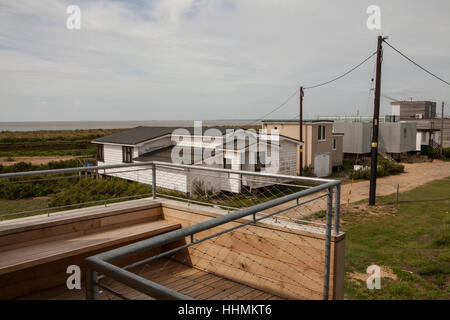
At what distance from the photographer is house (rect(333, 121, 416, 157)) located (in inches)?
1251

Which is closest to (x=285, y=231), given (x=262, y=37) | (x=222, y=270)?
(x=222, y=270)

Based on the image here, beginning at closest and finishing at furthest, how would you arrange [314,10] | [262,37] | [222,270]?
[222,270], [314,10], [262,37]

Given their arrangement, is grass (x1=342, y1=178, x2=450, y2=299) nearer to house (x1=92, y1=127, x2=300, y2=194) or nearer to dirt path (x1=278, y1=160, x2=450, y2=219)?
dirt path (x1=278, y1=160, x2=450, y2=219)

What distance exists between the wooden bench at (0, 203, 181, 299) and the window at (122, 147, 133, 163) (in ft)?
56.7

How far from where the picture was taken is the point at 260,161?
20016mm

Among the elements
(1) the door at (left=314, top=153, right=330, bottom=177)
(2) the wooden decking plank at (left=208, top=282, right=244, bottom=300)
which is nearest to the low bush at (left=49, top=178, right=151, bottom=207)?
(2) the wooden decking plank at (left=208, top=282, right=244, bottom=300)

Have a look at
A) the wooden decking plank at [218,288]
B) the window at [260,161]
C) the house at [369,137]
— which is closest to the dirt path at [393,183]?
the house at [369,137]

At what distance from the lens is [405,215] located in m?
12.8

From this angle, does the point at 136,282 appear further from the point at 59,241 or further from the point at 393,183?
the point at 393,183

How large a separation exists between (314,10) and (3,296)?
12053 mm

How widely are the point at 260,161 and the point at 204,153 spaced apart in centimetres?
352

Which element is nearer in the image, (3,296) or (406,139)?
(3,296)

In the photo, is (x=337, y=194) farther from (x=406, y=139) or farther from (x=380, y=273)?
(x=406, y=139)
